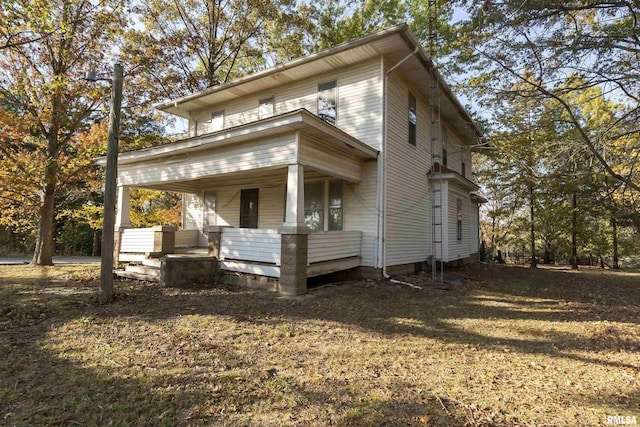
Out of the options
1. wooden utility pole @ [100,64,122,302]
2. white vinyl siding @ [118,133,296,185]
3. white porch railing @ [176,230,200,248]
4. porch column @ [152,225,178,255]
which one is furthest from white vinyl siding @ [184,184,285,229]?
wooden utility pole @ [100,64,122,302]

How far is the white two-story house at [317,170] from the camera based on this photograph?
7.25 metres

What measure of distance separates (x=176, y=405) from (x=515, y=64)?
10615mm

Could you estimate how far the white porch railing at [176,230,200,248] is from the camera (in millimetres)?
11719

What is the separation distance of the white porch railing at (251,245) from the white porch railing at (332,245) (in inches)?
29.9

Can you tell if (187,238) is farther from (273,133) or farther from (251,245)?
(273,133)

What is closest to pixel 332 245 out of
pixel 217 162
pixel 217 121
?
pixel 217 162

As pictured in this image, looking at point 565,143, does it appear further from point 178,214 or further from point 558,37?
point 178,214

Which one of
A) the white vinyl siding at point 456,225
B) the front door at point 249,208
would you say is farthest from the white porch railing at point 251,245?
the white vinyl siding at point 456,225

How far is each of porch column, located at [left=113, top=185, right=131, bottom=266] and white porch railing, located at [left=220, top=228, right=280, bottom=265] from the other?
3.70 metres

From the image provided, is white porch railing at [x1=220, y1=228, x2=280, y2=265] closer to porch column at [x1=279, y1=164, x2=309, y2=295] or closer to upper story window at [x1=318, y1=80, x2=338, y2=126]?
porch column at [x1=279, y1=164, x2=309, y2=295]

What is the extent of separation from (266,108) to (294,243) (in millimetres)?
6156

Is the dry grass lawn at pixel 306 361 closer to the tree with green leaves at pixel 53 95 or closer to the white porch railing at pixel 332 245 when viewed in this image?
the white porch railing at pixel 332 245

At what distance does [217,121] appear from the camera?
12.5 m

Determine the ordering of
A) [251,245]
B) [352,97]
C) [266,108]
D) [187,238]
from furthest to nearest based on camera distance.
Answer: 1. [187,238]
2. [266,108]
3. [352,97]
4. [251,245]
